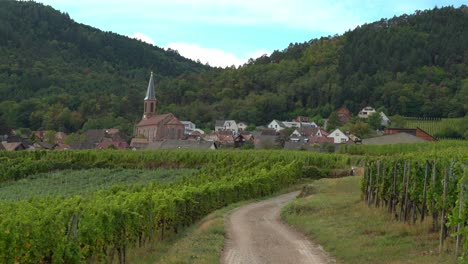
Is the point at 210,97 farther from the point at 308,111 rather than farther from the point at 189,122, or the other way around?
the point at 308,111

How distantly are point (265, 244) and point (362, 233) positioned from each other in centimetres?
318

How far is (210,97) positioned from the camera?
161750mm

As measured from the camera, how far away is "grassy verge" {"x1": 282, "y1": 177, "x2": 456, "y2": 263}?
51.9 ft

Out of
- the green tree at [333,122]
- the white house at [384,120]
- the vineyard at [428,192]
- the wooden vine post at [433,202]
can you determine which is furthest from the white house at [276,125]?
the wooden vine post at [433,202]

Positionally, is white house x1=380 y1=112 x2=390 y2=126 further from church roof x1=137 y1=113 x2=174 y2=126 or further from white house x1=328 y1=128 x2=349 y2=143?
church roof x1=137 y1=113 x2=174 y2=126

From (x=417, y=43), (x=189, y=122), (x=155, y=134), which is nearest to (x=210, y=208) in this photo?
(x=155, y=134)

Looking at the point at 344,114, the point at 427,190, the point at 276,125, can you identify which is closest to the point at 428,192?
the point at 427,190

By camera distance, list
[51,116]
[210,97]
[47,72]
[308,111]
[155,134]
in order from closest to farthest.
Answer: [155,134] → [51,116] → [308,111] → [210,97] → [47,72]

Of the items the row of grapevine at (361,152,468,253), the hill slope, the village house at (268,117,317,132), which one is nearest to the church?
the village house at (268,117,317,132)

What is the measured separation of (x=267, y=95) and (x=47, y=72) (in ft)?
249

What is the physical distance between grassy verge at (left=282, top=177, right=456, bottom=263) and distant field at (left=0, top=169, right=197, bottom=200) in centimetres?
2883

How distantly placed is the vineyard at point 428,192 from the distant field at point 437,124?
69.9 metres

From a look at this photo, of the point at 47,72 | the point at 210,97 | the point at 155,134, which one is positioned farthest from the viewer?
the point at 47,72

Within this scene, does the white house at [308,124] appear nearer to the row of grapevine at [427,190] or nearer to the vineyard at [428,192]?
the vineyard at [428,192]
